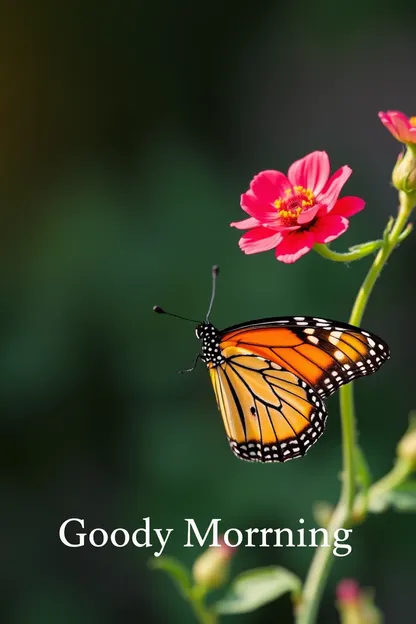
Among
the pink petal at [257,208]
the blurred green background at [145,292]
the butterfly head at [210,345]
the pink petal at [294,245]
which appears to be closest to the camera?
the pink petal at [294,245]

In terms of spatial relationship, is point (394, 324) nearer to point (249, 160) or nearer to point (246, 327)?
point (249, 160)

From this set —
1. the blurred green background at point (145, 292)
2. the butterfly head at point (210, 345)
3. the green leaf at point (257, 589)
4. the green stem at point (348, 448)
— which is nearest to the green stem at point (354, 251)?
the green stem at point (348, 448)

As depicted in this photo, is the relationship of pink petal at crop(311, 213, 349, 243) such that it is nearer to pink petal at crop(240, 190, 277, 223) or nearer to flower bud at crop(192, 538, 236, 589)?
pink petal at crop(240, 190, 277, 223)

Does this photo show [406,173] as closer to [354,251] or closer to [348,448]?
[354,251]

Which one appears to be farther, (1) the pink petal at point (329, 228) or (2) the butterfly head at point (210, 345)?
(2) the butterfly head at point (210, 345)

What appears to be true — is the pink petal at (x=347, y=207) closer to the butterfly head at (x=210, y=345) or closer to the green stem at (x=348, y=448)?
the green stem at (x=348, y=448)

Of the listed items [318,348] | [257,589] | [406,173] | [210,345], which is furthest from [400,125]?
[257,589]

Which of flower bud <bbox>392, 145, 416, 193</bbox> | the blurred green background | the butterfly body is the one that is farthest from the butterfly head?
the blurred green background
